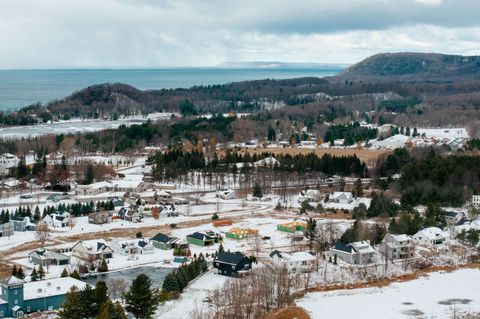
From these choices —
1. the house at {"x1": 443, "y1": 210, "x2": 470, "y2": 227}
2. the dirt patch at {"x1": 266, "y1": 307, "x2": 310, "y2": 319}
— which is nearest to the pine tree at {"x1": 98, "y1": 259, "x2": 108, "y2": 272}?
the dirt patch at {"x1": 266, "y1": 307, "x2": 310, "y2": 319}

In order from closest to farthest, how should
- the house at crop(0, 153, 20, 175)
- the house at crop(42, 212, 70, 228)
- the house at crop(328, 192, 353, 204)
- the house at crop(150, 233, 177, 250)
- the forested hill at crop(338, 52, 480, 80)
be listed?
the house at crop(150, 233, 177, 250) < the house at crop(42, 212, 70, 228) < the house at crop(328, 192, 353, 204) < the house at crop(0, 153, 20, 175) < the forested hill at crop(338, 52, 480, 80)

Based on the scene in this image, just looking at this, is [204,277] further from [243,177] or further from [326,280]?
[243,177]

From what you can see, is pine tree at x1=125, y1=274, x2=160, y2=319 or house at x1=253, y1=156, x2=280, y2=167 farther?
house at x1=253, y1=156, x2=280, y2=167

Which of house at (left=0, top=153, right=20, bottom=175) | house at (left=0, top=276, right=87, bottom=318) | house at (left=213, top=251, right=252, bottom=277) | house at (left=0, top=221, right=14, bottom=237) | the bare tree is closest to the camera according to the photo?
house at (left=0, top=276, right=87, bottom=318)

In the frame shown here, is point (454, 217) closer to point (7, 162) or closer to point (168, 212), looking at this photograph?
point (168, 212)

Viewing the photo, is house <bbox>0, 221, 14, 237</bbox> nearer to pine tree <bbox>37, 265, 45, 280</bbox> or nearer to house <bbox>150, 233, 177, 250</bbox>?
house <bbox>150, 233, 177, 250</bbox>

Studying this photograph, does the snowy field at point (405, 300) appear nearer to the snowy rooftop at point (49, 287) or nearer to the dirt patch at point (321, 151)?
the snowy rooftop at point (49, 287)
